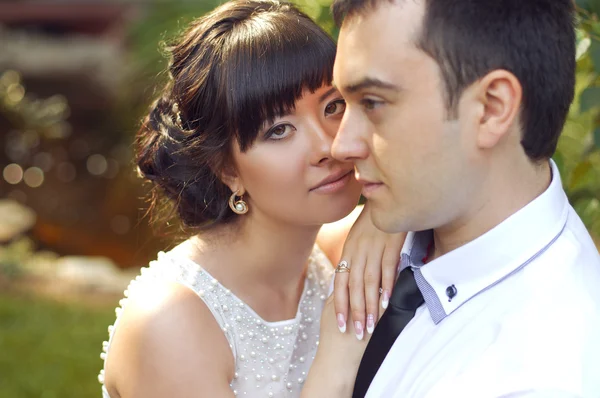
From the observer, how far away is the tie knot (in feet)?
A: 6.70

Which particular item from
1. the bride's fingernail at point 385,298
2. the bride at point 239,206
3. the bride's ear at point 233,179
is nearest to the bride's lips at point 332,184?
the bride at point 239,206

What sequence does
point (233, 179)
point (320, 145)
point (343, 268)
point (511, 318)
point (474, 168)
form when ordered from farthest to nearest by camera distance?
1. point (233, 179)
2. point (320, 145)
3. point (343, 268)
4. point (474, 168)
5. point (511, 318)

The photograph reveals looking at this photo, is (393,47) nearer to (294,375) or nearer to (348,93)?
(348,93)

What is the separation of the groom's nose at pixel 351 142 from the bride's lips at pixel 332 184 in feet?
1.66

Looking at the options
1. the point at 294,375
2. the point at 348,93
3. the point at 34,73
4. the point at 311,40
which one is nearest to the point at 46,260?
the point at 34,73

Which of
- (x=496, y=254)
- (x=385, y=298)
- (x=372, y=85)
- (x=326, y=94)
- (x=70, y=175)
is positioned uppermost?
(x=372, y=85)

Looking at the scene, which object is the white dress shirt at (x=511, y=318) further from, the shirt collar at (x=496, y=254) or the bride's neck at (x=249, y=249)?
the bride's neck at (x=249, y=249)

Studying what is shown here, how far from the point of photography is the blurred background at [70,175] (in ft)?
17.4

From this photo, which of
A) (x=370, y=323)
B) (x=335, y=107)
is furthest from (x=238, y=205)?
(x=370, y=323)

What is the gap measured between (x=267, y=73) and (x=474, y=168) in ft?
2.56

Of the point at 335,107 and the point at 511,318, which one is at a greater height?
the point at 335,107

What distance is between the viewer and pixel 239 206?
2.67m

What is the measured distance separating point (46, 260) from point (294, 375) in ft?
14.7

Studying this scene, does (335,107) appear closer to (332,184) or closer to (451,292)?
(332,184)
